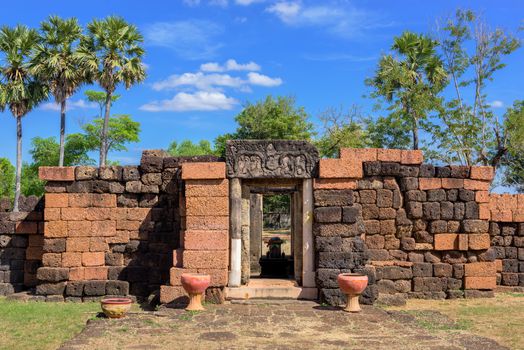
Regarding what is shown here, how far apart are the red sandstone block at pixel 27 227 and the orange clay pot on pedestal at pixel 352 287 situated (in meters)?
8.29

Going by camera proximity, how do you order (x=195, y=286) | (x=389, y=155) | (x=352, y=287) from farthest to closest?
(x=389, y=155), (x=195, y=286), (x=352, y=287)

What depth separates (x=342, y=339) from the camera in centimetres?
787

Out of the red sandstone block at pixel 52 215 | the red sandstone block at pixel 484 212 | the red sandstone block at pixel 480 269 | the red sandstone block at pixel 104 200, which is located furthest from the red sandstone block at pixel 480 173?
the red sandstone block at pixel 52 215

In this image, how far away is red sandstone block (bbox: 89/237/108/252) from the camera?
12.4 metres

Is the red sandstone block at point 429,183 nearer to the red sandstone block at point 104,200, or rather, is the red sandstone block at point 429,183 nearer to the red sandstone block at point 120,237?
the red sandstone block at point 120,237

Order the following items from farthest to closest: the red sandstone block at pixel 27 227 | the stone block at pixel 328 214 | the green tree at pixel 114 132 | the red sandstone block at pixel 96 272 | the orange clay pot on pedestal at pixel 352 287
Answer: the green tree at pixel 114 132 → the red sandstone block at pixel 27 227 → the red sandstone block at pixel 96 272 → the stone block at pixel 328 214 → the orange clay pot on pedestal at pixel 352 287

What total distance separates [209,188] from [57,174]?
4192 mm

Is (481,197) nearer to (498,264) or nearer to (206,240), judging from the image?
(498,264)

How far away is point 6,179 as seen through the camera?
4191 centimetres

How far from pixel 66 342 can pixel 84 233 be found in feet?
16.7

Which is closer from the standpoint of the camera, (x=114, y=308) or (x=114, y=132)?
(x=114, y=308)

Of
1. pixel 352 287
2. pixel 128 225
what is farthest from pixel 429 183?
pixel 128 225

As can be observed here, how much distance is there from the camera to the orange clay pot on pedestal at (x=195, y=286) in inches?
389

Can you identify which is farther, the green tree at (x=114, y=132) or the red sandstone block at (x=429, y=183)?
the green tree at (x=114, y=132)
